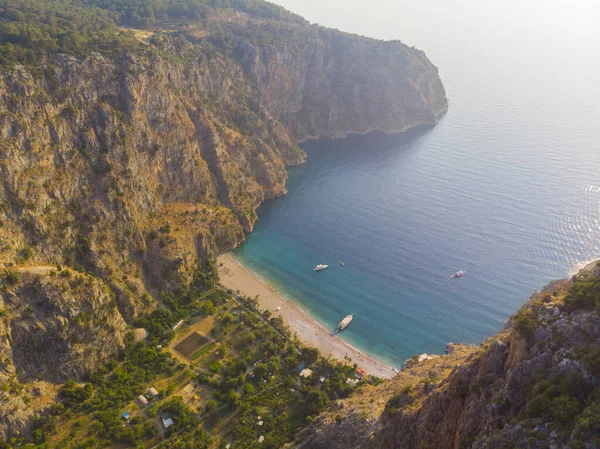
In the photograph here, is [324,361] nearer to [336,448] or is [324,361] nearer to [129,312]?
[336,448]

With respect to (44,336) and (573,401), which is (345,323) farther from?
(573,401)

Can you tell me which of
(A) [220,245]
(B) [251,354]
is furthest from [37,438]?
(A) [220,245]

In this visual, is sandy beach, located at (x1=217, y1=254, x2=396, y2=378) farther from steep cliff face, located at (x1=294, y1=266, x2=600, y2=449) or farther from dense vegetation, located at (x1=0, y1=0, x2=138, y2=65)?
dense vegetation, located at (x1=0, y1=0, x2=138, y2=65)

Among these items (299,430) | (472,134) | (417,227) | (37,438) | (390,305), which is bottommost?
(37,438)

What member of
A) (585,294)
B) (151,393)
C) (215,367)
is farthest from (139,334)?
(585,294)

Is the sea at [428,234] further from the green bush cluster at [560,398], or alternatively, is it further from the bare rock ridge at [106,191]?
the green bush cluster at [560,398]

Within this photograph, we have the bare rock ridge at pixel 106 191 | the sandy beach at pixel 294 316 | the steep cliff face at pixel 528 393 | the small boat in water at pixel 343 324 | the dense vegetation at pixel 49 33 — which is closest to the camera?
the steep cliff face at pixel 528 393

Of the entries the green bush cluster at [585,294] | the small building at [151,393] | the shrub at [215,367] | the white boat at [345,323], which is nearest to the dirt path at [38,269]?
the small building at [151,393]
